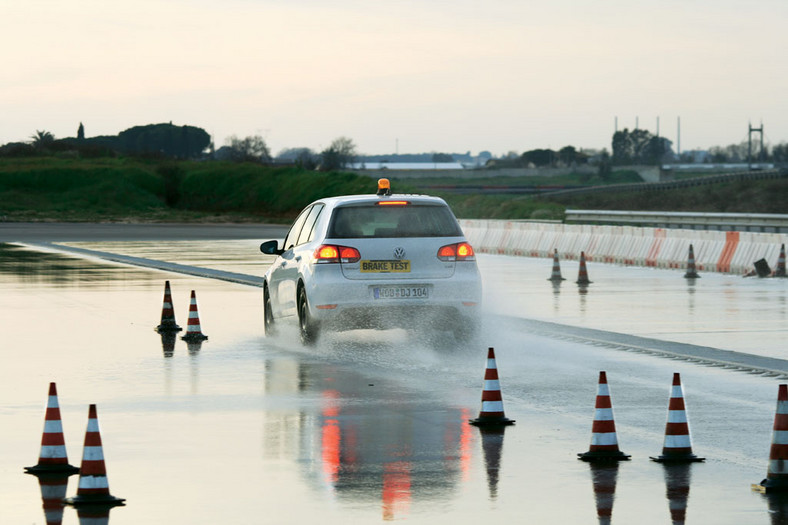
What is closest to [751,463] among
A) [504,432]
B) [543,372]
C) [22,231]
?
[504,432]

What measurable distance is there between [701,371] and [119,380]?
19.0ft

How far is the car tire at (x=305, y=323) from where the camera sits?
17.0 meters

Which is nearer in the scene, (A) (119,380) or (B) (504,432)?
(B) (504,432)

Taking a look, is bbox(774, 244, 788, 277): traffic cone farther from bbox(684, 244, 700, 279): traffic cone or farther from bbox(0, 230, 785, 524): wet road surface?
bbox(0, 230, 785, 524): wet road surface

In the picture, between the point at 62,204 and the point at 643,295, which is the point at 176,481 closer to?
the point at 643,295

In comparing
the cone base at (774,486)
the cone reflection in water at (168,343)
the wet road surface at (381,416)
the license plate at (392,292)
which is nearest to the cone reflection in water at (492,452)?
the wet road surface at (381,416)

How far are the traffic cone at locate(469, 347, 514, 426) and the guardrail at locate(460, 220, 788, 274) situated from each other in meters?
20.6

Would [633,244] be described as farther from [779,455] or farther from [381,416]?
[779,455]

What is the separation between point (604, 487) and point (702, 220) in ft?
162

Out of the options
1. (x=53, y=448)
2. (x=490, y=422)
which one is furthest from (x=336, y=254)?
(x=53, y=448)

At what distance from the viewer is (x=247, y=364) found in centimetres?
1598

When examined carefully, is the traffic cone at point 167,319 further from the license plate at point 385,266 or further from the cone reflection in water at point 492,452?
the cone reflection in water at point 492,452

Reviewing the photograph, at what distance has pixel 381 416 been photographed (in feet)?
39.7

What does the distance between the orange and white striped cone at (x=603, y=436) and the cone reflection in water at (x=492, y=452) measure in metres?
0.58
